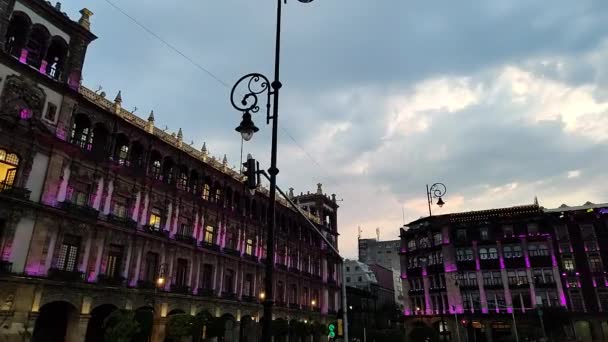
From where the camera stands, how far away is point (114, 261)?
1255 inches

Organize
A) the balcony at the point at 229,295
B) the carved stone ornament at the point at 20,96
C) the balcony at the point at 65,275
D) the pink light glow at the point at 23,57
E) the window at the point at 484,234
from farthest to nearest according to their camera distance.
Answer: the window at the point at 484,234 < the balcony at the point at 229,295 < the pink light glow at the point at 23,57 < the balcony at the point at 65,275 < the carved stone ornament at the point at 20,96

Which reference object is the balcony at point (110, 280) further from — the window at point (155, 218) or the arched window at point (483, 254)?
the arched window at point (483, 254)

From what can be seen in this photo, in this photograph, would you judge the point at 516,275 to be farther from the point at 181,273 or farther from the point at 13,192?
the point at 13,192

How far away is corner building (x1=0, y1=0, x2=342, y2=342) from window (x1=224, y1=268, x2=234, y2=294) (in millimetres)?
151

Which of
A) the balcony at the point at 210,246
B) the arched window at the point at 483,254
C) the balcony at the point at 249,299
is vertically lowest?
the balcony at the point at 249,299

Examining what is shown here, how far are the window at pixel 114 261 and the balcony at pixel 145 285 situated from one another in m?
1.95

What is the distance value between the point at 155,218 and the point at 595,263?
64.9 metres

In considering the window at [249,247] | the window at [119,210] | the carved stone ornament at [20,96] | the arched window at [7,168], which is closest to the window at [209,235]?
the window at [249,247]

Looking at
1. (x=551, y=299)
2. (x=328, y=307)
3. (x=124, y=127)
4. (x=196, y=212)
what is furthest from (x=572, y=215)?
(x=124, y=127)

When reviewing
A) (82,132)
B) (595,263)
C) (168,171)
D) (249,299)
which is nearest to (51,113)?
(82,132)

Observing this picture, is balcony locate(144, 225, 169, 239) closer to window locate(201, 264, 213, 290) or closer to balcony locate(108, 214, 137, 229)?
balcony locate(108, 214, 137, 229)

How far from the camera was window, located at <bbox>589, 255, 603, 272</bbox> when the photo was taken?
6519cm

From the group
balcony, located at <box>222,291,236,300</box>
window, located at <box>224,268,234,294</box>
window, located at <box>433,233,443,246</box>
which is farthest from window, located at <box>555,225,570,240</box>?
balcony, located at <box>222,291,236,300</box>

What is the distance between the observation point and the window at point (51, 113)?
92.3 feet
